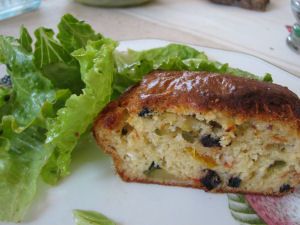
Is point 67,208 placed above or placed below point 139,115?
below

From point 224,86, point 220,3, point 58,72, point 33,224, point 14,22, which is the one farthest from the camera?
point 220,3

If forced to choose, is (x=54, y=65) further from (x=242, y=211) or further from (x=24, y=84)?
(x=242, y=211)

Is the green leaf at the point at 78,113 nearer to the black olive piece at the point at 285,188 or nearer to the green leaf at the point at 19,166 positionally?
the green leaf at the point at 19,166

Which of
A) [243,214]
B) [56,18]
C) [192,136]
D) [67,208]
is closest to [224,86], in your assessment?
[192,136]

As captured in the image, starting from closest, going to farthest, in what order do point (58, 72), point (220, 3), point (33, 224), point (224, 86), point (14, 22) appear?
point (33, 224) < point (224, 86) < point (58, 72) < point (14, 22) < point (220, 3)

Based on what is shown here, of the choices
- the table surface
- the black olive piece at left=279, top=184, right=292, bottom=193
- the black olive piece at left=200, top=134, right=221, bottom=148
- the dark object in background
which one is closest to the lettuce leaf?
the black olive piece at left=200, top=134, right=221, bottom=148

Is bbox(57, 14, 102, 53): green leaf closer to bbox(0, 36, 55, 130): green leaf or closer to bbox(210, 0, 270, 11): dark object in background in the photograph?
bbox(0, 36, 55, 130): green leaf

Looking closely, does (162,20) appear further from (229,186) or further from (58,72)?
(229,186)
